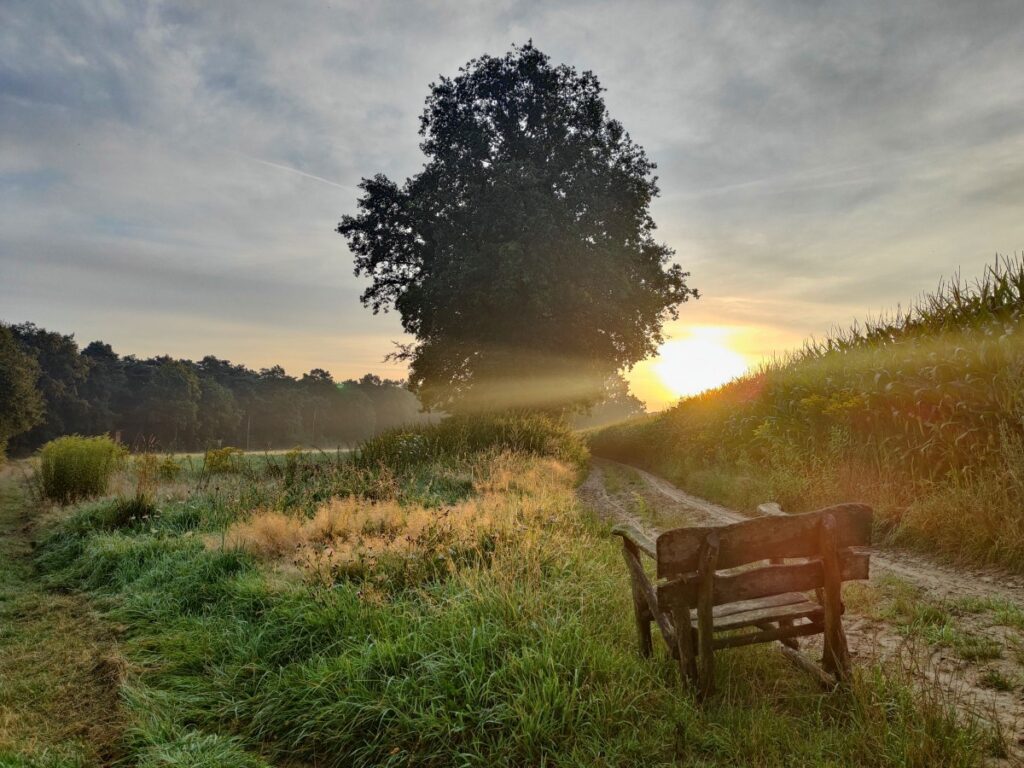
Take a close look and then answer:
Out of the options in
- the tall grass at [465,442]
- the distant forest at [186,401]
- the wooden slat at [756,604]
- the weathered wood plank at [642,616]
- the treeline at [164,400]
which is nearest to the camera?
the wooden slat at [756,604]

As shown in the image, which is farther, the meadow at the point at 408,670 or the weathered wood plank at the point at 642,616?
the weathered wood plank at the point at 642,616

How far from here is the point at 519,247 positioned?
21.6 metres

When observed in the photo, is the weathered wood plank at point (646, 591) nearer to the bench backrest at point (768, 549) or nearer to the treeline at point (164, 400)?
the bench backrest at point (768, 549)

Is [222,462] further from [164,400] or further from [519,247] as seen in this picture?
[164,400]

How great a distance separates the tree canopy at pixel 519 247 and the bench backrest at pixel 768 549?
60.5ft

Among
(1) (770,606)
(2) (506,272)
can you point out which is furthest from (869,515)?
(2) (506,272)

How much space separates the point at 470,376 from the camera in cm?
2736

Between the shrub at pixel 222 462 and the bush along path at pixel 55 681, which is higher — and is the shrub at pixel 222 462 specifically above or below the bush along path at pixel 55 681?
above

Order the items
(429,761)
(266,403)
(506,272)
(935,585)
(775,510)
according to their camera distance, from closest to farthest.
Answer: (429,761) < (775,510) < (935,585) < (506,272) < (266,403)

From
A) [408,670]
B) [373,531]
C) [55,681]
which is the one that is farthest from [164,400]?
[408,670]

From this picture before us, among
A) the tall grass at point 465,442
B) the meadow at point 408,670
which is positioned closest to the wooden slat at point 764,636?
the meadow at point 408,670

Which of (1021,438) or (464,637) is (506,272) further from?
(464,637)

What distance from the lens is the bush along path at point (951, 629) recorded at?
333 centimetres

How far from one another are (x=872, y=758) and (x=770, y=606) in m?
1.21
